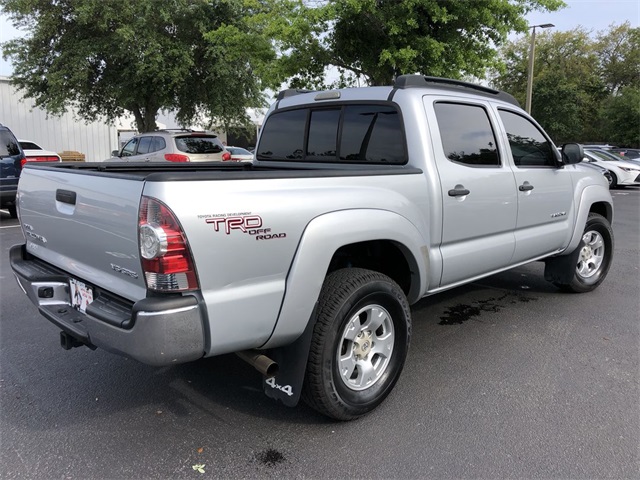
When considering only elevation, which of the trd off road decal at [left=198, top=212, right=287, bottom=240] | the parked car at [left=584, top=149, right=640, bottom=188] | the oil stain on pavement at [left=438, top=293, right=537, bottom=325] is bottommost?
the oil stain on pavement at [left=438, top=293, right=537, bottom=325]

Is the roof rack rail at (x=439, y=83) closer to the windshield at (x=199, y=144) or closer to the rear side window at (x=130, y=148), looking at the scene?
the windshield at (x=199, y=144)

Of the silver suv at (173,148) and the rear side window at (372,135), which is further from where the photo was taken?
the silver suv at (173,148)

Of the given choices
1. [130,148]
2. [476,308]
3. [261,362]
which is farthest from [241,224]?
[130,148]

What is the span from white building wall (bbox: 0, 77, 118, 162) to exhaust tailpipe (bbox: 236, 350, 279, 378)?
82.2ft

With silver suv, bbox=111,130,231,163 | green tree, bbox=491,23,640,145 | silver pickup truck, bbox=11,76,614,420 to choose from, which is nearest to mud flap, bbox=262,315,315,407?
silver pickup truck, bbox=11,76,614,420

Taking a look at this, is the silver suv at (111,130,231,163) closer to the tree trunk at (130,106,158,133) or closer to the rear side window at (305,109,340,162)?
the tree trunk at (130,106,158,133)

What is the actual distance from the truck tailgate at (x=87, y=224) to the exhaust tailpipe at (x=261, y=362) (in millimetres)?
626

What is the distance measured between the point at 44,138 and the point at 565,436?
2944 centimetres

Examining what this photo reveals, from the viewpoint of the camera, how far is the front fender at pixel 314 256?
2.49 m

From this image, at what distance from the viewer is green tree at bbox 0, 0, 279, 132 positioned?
1622cm

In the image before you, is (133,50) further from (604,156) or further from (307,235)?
(604,156)

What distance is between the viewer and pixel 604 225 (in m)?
5.36

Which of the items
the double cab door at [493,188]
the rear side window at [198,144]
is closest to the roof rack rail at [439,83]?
the double cab door at [493,188]

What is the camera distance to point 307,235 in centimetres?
250
